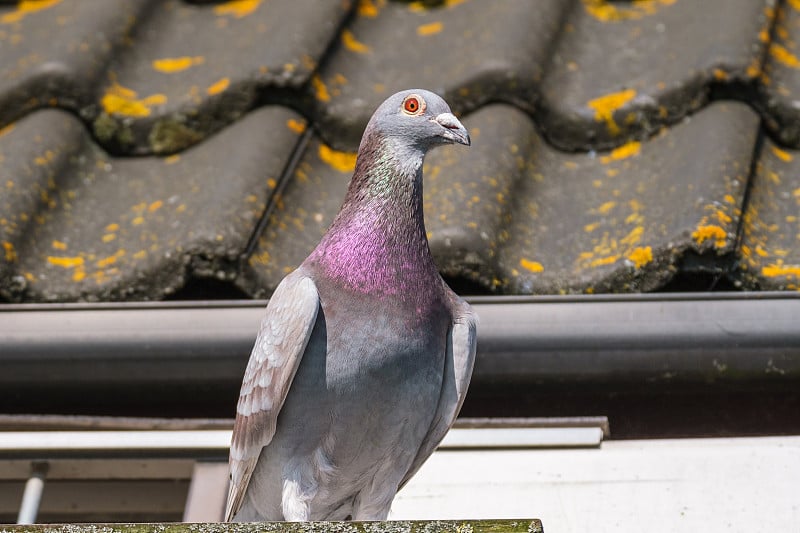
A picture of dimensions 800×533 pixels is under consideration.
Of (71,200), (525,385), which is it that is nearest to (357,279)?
(525,385)

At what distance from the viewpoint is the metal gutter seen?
3.04 metres

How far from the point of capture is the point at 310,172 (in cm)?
381

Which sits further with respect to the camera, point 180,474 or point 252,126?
point 252,126

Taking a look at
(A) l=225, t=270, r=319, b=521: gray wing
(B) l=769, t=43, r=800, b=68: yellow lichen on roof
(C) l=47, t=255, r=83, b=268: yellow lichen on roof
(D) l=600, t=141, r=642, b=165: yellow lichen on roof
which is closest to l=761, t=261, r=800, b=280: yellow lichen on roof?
(D) l=600, t=141, r=642, b=165: yellow lichen on roof

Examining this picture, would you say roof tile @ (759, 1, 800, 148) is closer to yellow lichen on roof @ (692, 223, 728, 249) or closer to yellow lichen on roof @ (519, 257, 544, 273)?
yellow lichen on roof @ (692, 223, 728, 249)

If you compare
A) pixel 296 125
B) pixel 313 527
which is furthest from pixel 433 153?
pixel 313 527

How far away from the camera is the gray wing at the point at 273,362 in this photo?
2.57 metres

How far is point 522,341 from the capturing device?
307cm

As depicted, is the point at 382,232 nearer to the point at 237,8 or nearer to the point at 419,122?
the point at 419,122

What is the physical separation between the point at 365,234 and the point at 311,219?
3.03ft

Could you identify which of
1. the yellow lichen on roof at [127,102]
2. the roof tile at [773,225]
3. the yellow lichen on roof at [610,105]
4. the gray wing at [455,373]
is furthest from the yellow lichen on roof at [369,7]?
the gray wing at [455,373]

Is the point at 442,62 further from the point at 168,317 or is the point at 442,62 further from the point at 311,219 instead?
the point at 168,317

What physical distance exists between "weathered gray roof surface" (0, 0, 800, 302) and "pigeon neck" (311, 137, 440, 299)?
491 millimetres

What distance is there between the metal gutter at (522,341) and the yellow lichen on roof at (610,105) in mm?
964
